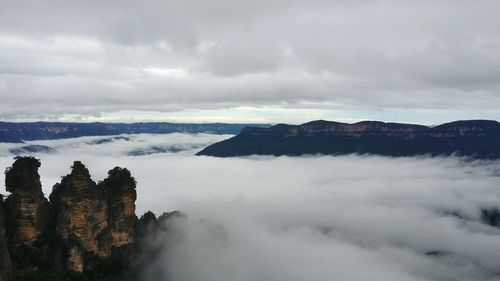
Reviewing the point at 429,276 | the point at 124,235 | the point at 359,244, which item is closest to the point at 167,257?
the point at 124,235

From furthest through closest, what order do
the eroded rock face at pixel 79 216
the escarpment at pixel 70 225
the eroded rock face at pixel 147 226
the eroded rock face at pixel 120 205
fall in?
the eroded rock face at pixel 147 226, the eroded rock face at pixel 120 205, the eroded rock face at pixel 79 216, the escarpment at pixel 70 225

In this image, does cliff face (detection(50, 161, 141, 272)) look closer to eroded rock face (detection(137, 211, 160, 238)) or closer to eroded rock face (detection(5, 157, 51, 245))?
eroded rock face (detection(5, 157, 51, 245))

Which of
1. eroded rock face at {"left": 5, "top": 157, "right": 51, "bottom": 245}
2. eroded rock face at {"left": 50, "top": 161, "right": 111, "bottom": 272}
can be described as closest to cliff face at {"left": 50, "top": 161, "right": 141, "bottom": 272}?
eroded rock face at {"left": 50, "top": 161, "right": 111, "bottom": 272}

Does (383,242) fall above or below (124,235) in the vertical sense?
below

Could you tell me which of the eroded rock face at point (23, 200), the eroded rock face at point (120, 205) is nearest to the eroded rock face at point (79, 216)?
the eroded rock face at point (120, 205)

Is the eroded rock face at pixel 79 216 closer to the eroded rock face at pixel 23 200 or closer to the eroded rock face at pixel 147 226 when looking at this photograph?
the eroded rock face at pixel 23 200

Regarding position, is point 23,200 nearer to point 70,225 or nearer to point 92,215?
point 70,225

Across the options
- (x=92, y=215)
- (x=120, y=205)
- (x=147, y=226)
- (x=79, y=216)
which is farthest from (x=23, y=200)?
(x=147, y=226)

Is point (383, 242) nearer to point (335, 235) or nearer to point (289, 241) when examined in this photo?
point (335, 235)
